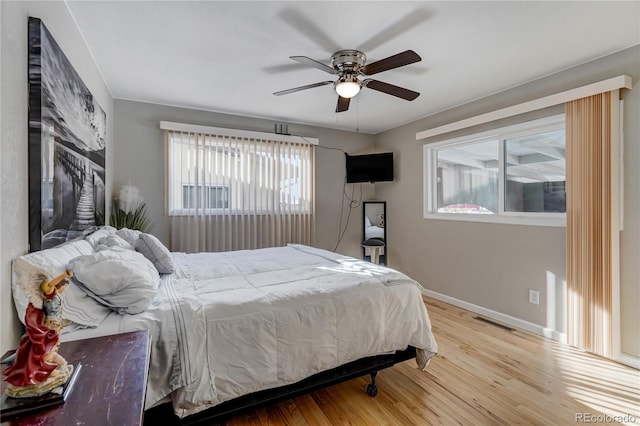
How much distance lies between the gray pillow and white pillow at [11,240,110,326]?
0.58m

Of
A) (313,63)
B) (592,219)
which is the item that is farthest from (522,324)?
(313,63)

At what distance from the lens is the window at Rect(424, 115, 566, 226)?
9.30ft

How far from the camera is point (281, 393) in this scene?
1607mm

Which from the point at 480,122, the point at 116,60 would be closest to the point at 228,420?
the point at 116,60

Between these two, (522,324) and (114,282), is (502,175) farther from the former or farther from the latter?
(114,282)

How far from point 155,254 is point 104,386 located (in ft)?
4.74

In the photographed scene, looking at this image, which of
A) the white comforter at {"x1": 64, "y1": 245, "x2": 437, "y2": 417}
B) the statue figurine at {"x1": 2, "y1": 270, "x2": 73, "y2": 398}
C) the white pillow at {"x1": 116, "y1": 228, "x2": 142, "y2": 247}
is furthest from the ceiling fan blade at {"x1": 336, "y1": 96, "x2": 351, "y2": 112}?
the statue figurine at {"x1": 2, "y1": 270, "x2": 73, "y2": 398}

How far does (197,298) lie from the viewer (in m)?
1.58

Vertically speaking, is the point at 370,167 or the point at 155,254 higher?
the point at 370,167

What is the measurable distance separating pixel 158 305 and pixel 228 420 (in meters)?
0.85

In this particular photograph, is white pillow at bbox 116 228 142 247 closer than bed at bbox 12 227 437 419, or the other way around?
Answer: bed at bbox 12 227 437 419

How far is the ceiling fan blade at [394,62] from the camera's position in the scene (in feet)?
6.38

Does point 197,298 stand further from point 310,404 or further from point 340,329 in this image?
point 310,404

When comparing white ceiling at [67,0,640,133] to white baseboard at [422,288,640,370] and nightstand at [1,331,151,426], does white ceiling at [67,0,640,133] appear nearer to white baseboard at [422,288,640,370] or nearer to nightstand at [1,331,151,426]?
nightstand at [1,331,151,426]
